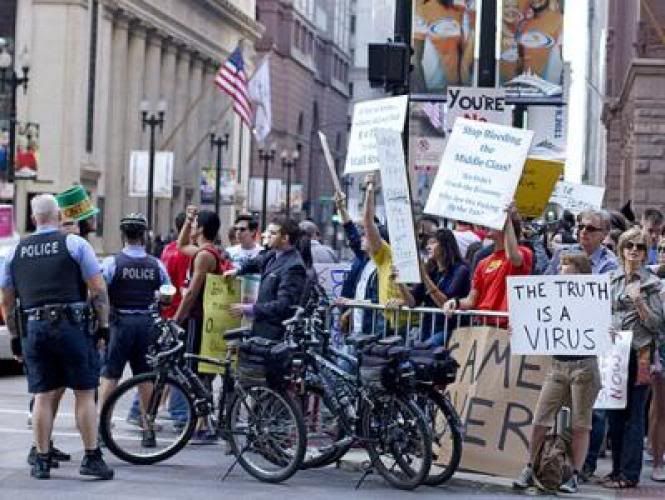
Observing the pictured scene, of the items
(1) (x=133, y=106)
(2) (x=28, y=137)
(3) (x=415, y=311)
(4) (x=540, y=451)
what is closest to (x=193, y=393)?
(3) (x=415, y=311)

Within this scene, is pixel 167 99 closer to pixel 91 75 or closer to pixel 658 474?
pixel 91 75

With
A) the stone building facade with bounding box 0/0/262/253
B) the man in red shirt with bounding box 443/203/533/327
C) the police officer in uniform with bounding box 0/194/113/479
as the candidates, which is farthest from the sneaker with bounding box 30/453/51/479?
the stone building facade with bounding box 0/0/262/253

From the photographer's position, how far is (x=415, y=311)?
13.3m

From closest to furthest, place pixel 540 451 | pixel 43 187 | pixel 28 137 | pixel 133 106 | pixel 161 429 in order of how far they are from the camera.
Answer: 1. pixel 540 451
2. pixel 161 429
3. pixel 28 137
4. pixel 43 187
5. pixel 133 106

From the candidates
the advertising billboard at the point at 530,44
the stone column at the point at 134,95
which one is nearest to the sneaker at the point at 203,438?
the advertising billboard at the point at 530,44

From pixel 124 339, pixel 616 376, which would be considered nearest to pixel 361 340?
pixel 616 376

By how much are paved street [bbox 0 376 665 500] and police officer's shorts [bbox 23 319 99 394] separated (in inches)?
26.4

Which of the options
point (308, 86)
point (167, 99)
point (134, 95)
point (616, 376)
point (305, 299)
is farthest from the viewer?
point (308, 86)

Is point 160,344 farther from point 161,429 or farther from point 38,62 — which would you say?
point 38,62

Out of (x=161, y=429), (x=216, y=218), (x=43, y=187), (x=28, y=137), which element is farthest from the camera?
(x=43, y=187)

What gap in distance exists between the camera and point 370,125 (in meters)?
14.6

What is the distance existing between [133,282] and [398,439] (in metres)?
3.27

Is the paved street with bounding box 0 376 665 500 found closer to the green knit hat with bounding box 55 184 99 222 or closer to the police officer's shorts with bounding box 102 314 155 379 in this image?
the police officer's shorts with bounding box 102 314 155 379

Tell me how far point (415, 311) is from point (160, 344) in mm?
2050
